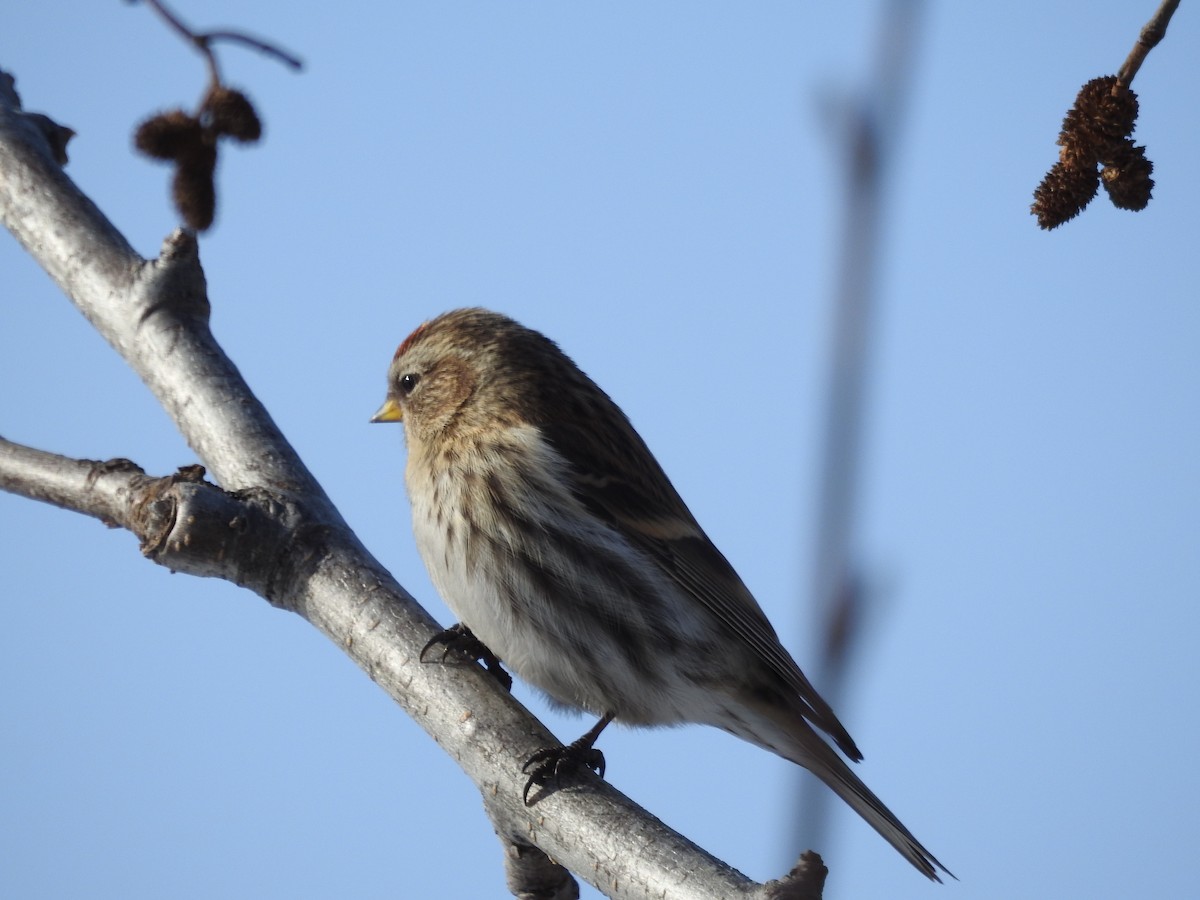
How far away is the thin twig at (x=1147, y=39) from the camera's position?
120 centimetres

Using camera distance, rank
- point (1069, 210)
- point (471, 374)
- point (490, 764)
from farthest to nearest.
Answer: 1. point (471, 374)
2. point (490, 764)
3. point (1069, 210)

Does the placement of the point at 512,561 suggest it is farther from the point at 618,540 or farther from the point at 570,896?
the point at 570,896

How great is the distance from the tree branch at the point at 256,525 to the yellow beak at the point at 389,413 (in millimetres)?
851

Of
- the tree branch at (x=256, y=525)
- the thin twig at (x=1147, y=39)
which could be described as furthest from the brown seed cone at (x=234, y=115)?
the thin twig at (x=1147, y=39)

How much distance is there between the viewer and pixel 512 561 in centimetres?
294

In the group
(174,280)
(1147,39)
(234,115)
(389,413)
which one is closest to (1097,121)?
(1147,39)

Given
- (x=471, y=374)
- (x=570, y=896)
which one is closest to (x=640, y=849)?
(x=570, y=896)

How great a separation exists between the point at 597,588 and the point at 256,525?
0.83 m

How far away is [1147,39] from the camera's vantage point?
1253mm

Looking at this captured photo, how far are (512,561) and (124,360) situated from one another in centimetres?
A: 98

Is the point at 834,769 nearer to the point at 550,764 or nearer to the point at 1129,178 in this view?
the point at 550,764

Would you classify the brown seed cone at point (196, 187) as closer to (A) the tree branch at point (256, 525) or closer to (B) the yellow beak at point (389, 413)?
(A) the tree branch at point (256, 525)

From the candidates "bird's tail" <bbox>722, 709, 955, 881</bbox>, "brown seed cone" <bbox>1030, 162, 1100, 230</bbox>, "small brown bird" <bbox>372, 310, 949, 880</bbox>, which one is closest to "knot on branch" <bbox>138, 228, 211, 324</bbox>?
"small brown bird" <bbox>372, 310, 949, 880</bbox>

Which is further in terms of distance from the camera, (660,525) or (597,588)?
(660,525)
